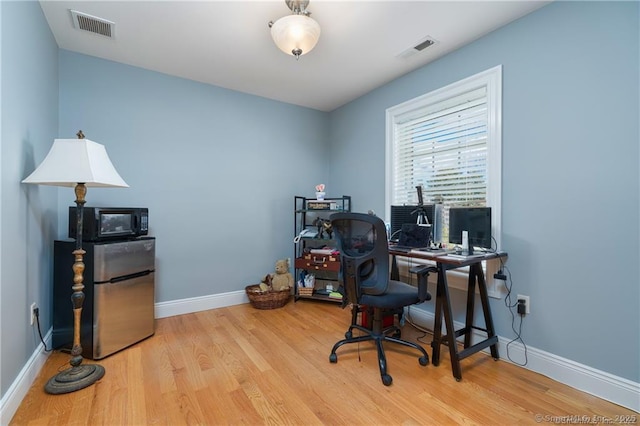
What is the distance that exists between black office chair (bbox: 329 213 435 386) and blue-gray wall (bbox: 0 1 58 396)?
1.85 metres

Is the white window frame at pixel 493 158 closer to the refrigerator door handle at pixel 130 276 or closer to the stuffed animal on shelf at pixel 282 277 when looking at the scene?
Answer: the stuffed animal on shelf at pixel 282 277

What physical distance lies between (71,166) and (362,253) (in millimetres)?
1886

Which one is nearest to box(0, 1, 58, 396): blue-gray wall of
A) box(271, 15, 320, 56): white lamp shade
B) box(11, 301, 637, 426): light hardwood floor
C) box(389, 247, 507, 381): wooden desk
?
box(11, 301, 637, 426): light hardwood floor

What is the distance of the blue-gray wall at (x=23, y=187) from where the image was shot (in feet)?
4.77

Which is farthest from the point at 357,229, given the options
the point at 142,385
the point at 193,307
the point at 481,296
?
the point at 193,307

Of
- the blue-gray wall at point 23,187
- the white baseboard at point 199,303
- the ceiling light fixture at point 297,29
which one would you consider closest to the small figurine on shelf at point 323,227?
the white baseboard at point 199,303

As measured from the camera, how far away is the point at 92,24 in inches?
84.4

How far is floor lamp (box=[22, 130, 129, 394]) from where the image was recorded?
163 centimetres

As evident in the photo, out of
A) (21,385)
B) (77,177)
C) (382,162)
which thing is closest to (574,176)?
(382,162)

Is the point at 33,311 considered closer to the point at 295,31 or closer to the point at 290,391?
the point at 290,391

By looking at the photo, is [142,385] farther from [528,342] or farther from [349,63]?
[349,63]

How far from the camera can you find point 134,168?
277 centimetres

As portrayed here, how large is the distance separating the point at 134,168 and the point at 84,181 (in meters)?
1.23

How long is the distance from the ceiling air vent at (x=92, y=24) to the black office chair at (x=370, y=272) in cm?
227
